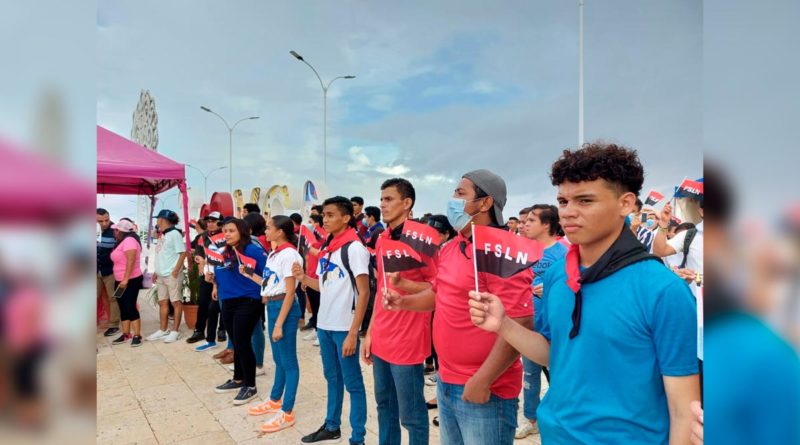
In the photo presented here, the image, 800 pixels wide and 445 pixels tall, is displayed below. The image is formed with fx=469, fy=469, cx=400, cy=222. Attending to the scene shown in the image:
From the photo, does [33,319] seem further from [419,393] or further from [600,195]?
[419,393]

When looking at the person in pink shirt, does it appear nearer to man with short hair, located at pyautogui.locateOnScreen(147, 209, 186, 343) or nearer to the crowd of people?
man with short hair, located at pyautogui.locateOnScreen(147, 209, 186, 343)

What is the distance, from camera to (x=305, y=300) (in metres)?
8.14

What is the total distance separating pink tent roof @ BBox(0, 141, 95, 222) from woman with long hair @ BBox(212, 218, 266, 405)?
4.26 meters

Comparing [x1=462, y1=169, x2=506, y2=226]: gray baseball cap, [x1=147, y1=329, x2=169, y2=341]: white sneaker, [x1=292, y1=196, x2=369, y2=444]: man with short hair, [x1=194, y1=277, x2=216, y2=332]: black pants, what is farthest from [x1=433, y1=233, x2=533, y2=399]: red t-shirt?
[x1=147, y1=329, x2=169, y2=341]: white sneaker

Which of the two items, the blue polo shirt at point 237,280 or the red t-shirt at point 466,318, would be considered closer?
the red t-shirt at point 466,318

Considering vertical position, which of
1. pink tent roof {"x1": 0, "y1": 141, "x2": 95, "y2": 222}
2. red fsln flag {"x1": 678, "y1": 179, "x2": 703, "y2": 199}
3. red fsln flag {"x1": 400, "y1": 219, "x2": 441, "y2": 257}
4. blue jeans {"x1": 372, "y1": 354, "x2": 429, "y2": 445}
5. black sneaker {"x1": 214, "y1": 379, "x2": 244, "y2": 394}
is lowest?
black sneaker {"x1": 214, "y1": 379, "x2": 244, "y2": 394}

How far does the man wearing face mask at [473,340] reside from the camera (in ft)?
6.80

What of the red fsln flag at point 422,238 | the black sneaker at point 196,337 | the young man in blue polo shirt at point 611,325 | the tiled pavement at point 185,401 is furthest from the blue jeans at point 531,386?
the black sneaker at point 196,337

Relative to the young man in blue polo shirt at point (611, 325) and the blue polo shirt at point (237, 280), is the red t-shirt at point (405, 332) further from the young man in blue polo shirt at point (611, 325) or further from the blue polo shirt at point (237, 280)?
the blue polo shirt at point (237, 280)

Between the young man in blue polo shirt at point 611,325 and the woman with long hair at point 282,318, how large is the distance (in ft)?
9.05

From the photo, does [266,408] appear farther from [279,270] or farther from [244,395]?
[279,270]

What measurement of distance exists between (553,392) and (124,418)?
4392 millimetres

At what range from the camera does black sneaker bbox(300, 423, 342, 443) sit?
3682 mm

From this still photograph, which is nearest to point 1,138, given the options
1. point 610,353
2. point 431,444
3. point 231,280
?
point 610,353
